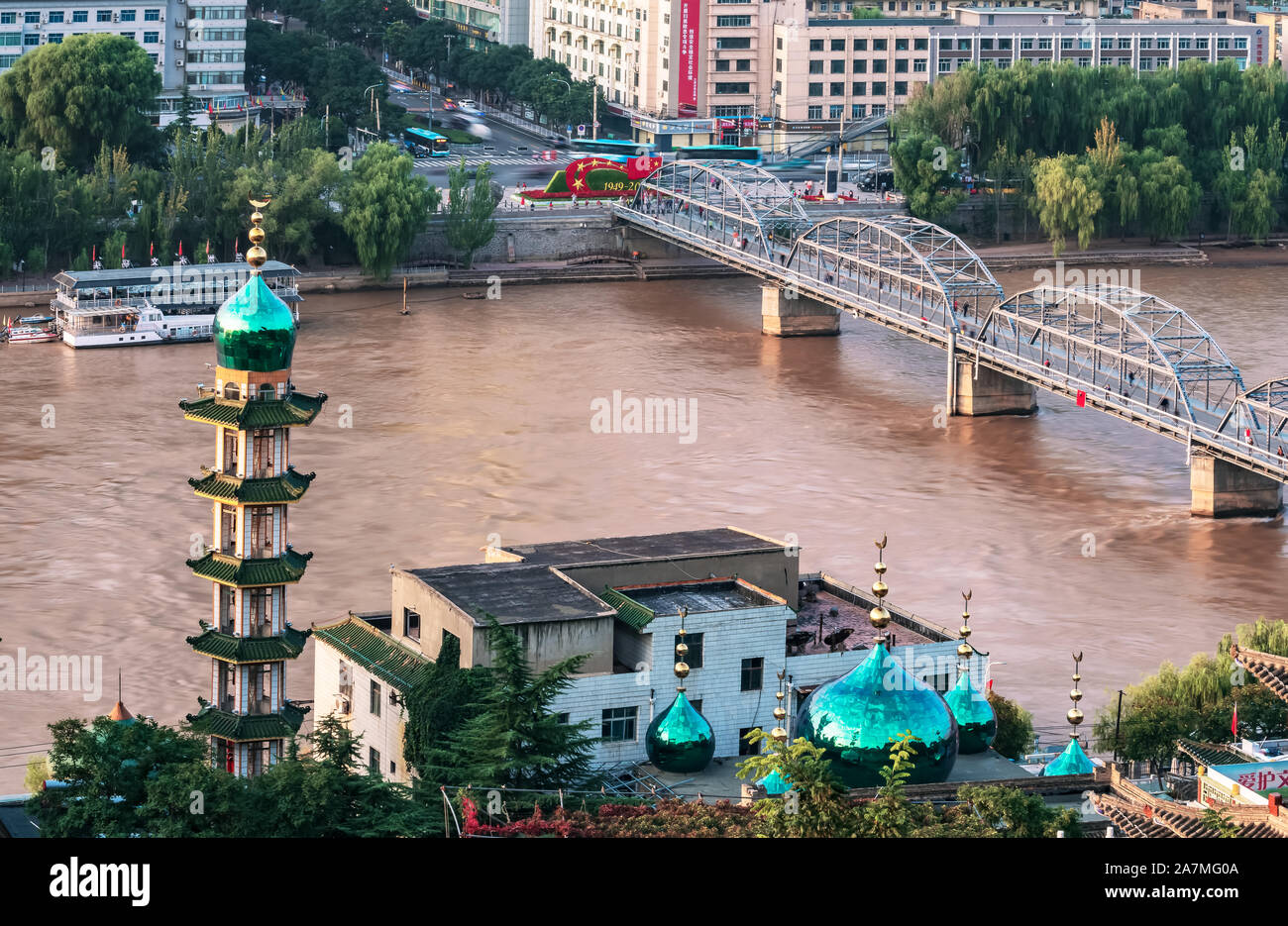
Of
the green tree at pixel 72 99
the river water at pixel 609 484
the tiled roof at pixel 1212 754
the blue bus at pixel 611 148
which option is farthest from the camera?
the blue bus at pixel 611 148

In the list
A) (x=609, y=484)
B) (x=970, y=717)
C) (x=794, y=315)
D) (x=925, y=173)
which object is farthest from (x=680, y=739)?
(x=925, y=173)

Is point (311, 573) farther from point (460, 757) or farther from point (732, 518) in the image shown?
point (460, 757)

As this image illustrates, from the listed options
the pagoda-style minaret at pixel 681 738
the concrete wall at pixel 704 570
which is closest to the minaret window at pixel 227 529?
the concrete wall at pixel 704 570

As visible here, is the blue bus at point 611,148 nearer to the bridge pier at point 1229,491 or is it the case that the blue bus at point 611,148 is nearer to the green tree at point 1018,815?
the bridge pier at point 1229,491

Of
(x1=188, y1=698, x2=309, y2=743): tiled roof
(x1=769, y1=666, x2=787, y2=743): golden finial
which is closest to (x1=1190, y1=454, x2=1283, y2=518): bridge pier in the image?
(x1=769, y1=666, x2=787, y2=743): golden finial

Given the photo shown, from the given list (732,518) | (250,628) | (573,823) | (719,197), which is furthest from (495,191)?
(573,823)
